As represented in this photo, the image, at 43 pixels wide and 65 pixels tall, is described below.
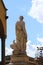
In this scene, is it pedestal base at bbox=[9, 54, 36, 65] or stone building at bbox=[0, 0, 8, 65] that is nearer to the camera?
stone building at bbox=[0, 0, 8, 65]

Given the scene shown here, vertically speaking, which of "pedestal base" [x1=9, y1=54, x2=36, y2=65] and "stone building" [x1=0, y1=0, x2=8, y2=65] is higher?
"stone building" [x1=0, y1=0, x2=8, y2=65]

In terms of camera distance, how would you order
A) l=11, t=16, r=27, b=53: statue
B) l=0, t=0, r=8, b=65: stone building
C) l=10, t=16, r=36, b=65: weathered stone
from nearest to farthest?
1. l=0, t=0, r=8, b=65: stone building
2. l=10, t=16, r=36, b=65: weathered stone
3. l=11, t=16, r=27, b=53: statue

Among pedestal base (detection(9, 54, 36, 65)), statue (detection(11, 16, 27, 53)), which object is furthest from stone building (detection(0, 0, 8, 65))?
statue (detection(11, 16, 27, 53))

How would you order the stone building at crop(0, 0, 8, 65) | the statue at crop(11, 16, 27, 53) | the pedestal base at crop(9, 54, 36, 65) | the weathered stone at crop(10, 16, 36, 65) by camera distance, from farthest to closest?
the statue at crop(11, 16, 27, 53)
the weathered stone at crop(10, 16, 36, 65)
the pedestal base at crop(9, 54, 36, 65)
the stone building at crop(0, 0, 8, 65)

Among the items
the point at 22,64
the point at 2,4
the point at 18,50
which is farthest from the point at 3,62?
the point at 18,50

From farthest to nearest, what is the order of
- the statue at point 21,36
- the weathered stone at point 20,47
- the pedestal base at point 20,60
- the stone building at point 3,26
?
the statue at point 21,36 → the weathered stone at point 20,47 → the pedestal base at point 20,60 → the stone building at point 3,26

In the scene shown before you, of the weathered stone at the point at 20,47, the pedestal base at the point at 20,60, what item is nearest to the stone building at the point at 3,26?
the pedestal base at the point at 20,60

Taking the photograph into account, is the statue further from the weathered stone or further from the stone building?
the stone building

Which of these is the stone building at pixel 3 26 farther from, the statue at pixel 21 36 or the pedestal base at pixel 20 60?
the statue at pixel 21 36

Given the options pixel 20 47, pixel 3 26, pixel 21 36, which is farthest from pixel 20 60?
pixel 3 26

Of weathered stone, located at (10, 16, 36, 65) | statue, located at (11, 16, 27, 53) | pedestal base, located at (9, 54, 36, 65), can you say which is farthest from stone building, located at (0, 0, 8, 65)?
statue, located at (11, 16, 27, 53)

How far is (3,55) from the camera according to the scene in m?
13.4

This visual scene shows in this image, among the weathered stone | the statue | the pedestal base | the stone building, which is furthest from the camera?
the statue

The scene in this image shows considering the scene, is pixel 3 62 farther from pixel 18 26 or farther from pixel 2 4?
pixel 18 26
